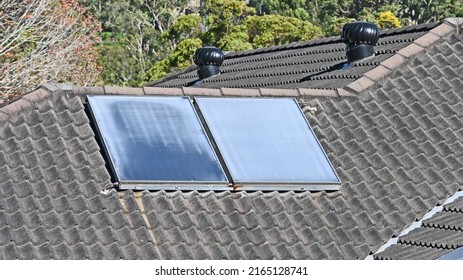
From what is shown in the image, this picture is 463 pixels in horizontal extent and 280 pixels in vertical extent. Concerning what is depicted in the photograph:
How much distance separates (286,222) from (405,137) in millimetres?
2129

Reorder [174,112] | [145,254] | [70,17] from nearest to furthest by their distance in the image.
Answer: [145,254], [174,112], [70,17]

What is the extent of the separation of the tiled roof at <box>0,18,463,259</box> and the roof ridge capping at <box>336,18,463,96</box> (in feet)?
0.48

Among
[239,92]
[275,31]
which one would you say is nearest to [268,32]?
[275,31]

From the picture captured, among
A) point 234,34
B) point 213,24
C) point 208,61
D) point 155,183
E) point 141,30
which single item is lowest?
point 155,183

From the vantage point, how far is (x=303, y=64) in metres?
17.6

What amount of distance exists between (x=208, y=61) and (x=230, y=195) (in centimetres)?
827

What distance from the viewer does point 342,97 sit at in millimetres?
13445

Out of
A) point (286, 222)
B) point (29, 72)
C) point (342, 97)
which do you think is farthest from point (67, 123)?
point (29, 72)

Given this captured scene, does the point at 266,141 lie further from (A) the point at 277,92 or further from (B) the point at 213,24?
(B) the point at 213,24

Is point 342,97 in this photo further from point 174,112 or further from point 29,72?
point 29,72

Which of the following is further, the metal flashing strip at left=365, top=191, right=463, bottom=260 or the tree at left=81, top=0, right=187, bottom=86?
the tree at left=81, top=0, right=187, bottom=86

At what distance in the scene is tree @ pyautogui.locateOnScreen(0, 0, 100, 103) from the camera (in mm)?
29156

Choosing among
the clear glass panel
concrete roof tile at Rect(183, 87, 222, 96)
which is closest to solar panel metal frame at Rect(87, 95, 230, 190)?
the clear glass panel

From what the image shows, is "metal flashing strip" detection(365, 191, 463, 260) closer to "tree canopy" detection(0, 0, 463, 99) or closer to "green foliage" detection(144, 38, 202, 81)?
"tree canopy" detection(0, 0, 463, 99)
